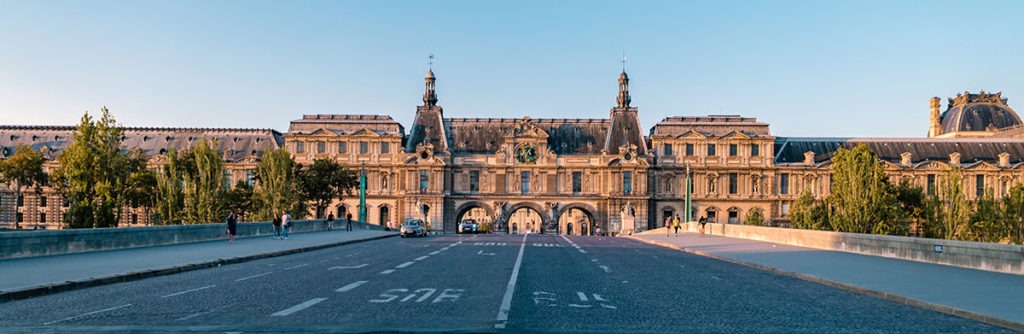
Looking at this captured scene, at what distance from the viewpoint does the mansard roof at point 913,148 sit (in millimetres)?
Result: 105750

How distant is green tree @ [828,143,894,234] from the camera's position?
6353 cm

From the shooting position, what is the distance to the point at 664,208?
106062mm

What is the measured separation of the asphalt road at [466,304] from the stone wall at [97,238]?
621 cm

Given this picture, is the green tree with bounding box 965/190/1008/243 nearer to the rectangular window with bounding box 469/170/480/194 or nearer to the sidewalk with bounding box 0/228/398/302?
the sidewalk with bounding box 0/228/398/302

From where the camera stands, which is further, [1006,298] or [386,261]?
[386,261]

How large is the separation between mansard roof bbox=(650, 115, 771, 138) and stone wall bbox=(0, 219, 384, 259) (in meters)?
66.3

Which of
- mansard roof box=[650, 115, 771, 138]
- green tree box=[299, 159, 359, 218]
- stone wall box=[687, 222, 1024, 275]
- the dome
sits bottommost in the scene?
stone wall box=[687, 222, 1024, 275]

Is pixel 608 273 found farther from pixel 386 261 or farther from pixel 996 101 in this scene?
pixel 996 101

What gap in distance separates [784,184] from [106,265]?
9121 centimetres

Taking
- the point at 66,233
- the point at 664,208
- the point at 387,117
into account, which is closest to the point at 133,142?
the point at 387,117

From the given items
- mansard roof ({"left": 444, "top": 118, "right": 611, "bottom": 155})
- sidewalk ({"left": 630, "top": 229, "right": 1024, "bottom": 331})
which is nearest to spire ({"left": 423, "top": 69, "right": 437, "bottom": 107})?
Result: mansard roof ({"left": 444, "top": 118, "right": 611, "bottom": 155})

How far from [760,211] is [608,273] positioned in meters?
83.2

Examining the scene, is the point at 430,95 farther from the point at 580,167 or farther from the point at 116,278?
the point at 116,278

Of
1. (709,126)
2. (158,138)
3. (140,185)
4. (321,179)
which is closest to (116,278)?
(321,179)
